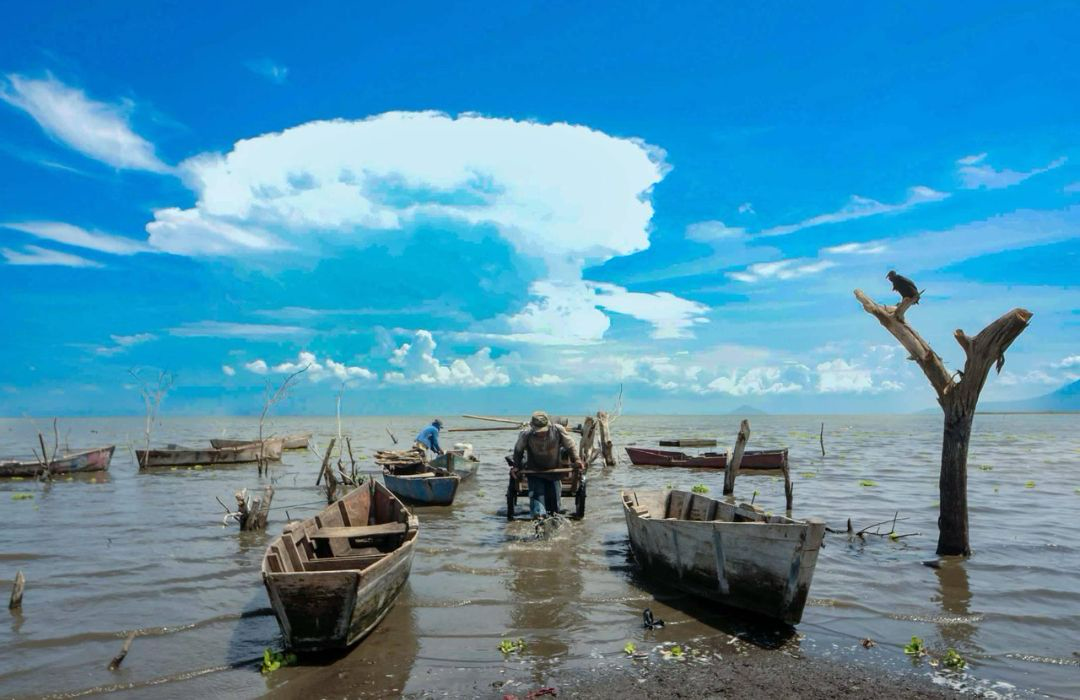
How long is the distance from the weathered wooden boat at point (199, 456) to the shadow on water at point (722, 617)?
24.6 metres

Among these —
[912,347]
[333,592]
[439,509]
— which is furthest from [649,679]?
[439,509]

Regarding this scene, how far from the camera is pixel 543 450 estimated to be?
12523 millimetres

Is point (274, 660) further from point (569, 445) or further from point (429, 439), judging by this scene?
point (429, 439)

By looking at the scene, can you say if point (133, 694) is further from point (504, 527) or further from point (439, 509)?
point (439, 509)

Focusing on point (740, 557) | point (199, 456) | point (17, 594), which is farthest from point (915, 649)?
point (199, 456)

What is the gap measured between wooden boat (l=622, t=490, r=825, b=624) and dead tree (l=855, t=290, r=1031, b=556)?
4.17 m

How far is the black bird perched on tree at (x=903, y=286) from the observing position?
36.2ft

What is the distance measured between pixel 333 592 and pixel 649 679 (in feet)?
11.3

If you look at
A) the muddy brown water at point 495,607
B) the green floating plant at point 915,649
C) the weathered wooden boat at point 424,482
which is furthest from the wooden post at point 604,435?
the green floating plant at point 915,649

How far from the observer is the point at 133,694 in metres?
6.64

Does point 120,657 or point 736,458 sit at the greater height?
point 736,458

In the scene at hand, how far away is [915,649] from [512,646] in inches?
181

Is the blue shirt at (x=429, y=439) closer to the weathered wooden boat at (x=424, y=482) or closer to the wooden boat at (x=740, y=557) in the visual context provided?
the weathered wooden boat at (x=424, y=482)

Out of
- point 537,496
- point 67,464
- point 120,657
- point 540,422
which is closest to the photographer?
point 120,657
